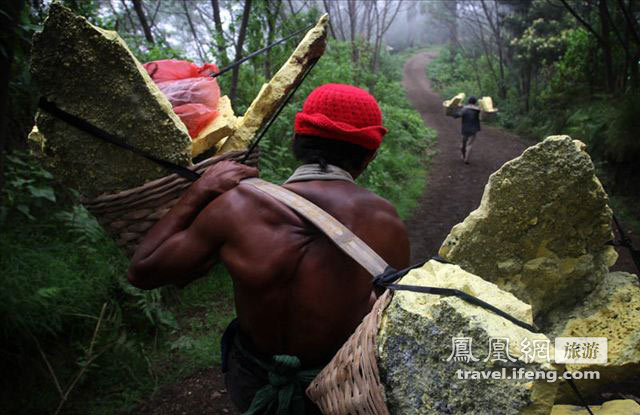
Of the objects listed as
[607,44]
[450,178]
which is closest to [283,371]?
[450,178]

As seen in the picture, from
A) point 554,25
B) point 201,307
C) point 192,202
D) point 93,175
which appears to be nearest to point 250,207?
point 192,202

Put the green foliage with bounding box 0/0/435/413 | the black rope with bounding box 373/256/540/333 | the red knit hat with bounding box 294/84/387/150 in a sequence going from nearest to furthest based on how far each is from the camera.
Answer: the black rope with bounding box 373/256/540/333 < the red knit hat with bounding box 294/84/387/150 < the green foliage with bounding box 0/0/435/413

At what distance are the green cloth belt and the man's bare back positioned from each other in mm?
48

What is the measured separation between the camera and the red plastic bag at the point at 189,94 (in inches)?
58.4

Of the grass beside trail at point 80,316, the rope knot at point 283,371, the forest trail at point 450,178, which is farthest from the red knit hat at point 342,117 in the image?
the forest trail at point 450,178

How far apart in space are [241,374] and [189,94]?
995mm

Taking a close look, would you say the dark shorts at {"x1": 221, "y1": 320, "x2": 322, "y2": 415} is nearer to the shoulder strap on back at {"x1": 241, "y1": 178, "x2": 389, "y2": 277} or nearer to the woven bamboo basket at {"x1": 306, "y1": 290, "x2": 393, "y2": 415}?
the woven bamboo basket at {"x1": 306, "y1": 290, "x2": 393, "y2": 415}

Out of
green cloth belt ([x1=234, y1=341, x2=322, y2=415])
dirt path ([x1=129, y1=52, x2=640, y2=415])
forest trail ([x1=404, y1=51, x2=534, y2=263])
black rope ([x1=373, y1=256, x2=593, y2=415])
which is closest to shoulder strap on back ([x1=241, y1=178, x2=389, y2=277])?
black rope ([x1=373, y1=256, x2=593, y2=415])

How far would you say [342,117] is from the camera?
133cm

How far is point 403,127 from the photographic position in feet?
37.9

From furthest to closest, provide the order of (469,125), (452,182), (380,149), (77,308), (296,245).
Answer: (469,125) → (452,182) → (380,149) → (77,308) → (296,245)

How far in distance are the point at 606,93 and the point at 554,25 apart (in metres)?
5.31

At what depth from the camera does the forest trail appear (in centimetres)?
590

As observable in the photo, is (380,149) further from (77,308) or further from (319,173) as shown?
(319,173)
